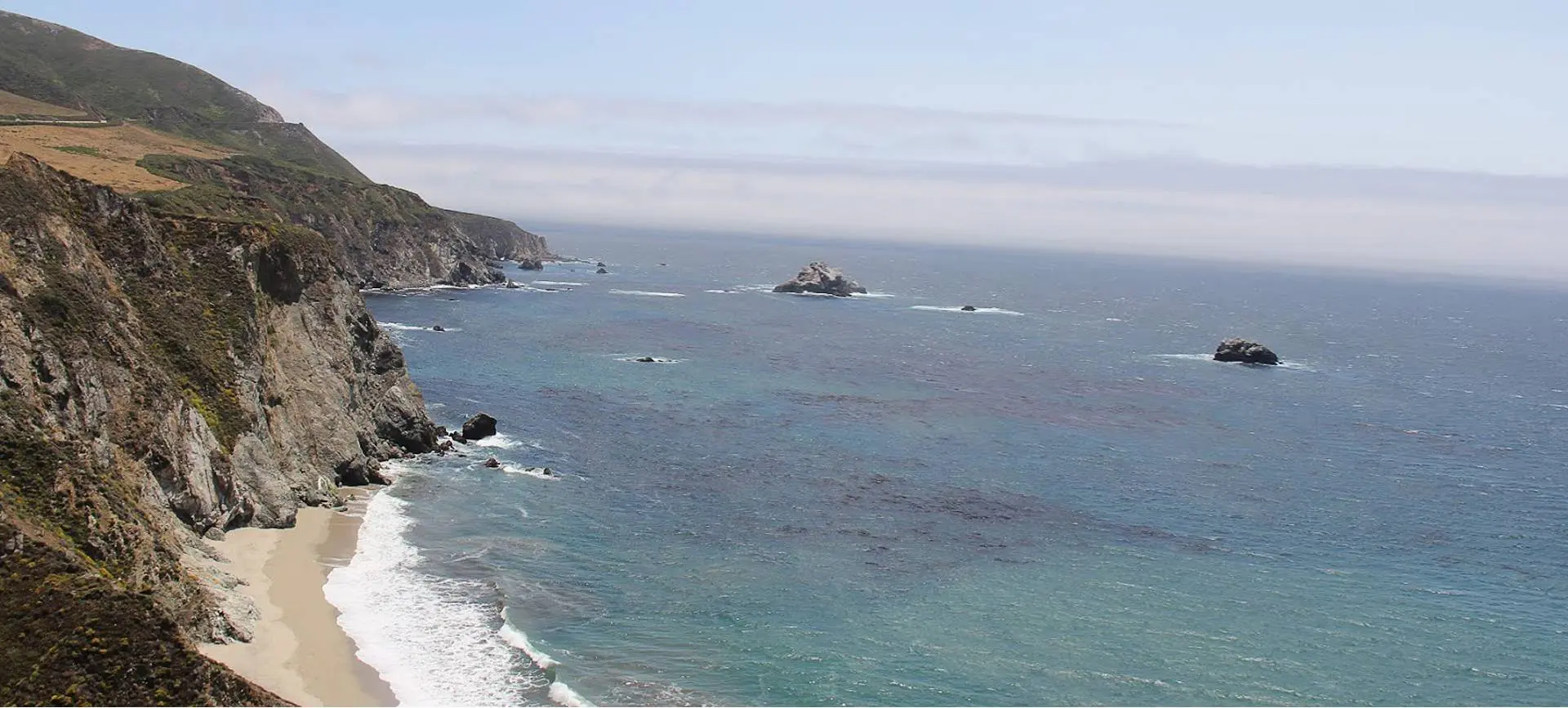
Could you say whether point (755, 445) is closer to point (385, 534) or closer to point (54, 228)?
point (385, 534)

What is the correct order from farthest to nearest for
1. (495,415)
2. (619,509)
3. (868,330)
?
(868,330), (495,415), (619,509)

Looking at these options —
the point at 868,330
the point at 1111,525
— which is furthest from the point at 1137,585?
the point at 868,330

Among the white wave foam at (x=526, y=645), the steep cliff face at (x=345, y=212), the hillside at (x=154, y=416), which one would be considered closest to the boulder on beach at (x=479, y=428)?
the hillside at (x=154, y=416)

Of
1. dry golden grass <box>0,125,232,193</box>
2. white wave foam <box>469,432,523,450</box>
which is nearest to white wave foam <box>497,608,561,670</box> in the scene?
white wave foam <box>469,432,523,450</box>

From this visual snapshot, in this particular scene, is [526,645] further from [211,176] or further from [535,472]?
[211,176]

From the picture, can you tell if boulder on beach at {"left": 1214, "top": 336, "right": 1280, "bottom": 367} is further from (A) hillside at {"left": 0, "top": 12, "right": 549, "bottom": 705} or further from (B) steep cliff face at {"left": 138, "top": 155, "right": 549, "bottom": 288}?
(B) steep cliff face at {"left": 138, "top": 155, "right": 549, "bottom": 288}

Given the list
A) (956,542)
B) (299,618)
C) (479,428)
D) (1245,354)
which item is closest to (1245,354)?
(1245,354)

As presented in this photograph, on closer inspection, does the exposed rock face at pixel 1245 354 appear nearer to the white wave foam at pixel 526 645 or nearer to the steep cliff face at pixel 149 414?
the steep cliff face at pixel 149 414
